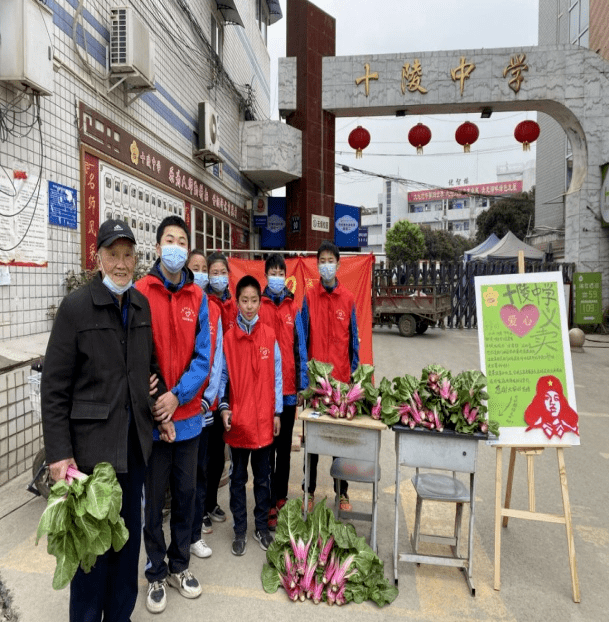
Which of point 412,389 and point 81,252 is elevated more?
point 81,252

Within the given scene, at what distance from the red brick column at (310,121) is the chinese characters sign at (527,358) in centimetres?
1135

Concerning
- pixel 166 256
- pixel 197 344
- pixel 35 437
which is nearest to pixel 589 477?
pixel 197 344

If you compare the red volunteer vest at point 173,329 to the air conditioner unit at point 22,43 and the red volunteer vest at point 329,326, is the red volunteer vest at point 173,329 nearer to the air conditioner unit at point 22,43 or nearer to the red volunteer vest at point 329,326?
the red volunteer vest at point 329,326

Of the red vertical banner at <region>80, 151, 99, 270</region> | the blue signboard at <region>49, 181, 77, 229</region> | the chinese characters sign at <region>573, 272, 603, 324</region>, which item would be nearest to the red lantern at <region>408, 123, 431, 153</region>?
the chinese characters sign at <region>573, 272, 603, 324</region>

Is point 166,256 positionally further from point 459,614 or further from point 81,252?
point 81,252

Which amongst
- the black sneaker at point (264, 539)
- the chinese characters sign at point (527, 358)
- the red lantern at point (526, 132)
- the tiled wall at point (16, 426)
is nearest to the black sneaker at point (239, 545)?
the black sneaker at point (264, 539)

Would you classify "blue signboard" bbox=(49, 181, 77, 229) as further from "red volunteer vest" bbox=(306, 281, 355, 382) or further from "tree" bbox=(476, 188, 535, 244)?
"tree" bbox=(476, 188, 535, 244)

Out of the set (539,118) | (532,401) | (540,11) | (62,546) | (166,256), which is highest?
(540,11)

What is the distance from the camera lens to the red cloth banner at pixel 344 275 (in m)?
6.70

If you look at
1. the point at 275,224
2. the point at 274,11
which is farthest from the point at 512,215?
the point at 275,224

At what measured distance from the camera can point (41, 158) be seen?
4.73m

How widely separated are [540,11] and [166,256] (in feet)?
95.5

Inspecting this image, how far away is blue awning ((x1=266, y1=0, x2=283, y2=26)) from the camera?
60.5ft

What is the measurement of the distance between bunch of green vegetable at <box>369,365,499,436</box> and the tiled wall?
3.08 metres
